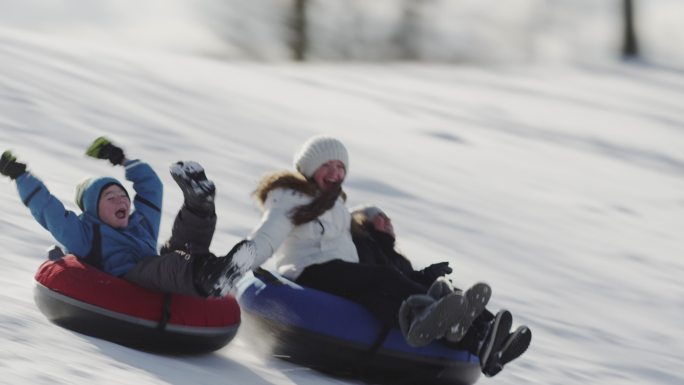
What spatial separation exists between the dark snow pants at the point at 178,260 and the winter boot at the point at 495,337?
1305mm

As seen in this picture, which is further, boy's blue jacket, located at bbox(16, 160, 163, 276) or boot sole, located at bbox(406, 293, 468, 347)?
boy's blue jacket, located at bbox(16, 160, 163, 276)

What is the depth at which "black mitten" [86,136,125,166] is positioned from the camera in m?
6.28

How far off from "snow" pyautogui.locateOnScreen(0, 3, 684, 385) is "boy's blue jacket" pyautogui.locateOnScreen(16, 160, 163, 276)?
0.39 meters

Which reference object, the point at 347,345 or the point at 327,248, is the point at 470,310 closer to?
the point at 347,345

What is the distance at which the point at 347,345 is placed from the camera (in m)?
5.88

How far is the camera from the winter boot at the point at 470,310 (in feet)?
18.6

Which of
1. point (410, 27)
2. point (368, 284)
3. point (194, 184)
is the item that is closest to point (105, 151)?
point (194, 184)

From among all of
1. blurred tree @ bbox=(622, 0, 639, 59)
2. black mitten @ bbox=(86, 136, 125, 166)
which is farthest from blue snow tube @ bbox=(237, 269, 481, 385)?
blurred tree @ bbox=(622, 0, 639, 59)

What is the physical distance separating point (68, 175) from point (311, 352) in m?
4.16

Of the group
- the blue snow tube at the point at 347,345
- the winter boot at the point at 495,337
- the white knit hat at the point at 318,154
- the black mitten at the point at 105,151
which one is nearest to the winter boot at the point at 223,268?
the blue snow tube at the point at 347,345

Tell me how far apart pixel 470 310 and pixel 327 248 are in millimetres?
849

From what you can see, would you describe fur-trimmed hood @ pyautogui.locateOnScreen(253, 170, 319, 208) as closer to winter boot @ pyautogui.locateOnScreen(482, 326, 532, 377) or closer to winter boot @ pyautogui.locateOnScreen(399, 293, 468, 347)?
winter boot @ pyautogui.locateOnScreen(399, 293, 468, 347)

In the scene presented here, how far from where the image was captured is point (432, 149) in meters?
13.8

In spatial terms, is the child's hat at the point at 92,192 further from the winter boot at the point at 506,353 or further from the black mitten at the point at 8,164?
the winter boot at the point at 506,353
